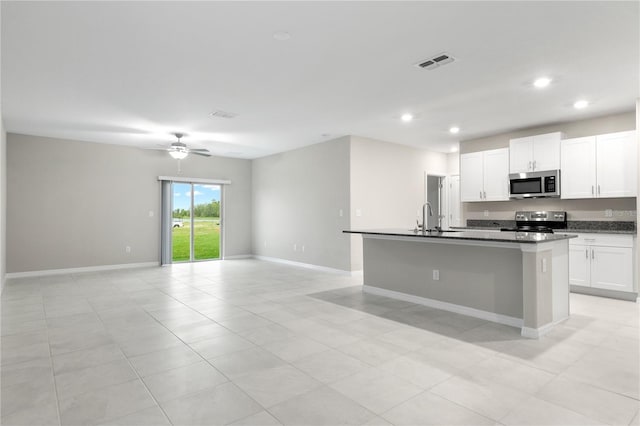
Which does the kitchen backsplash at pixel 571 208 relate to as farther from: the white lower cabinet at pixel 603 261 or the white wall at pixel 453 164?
the white wall at pixel 453 164

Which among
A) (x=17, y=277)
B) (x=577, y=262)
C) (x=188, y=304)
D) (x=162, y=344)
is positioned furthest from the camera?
(x=17, y=277)

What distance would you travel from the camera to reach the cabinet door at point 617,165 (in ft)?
16.3

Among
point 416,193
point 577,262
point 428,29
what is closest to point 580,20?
point 428,29

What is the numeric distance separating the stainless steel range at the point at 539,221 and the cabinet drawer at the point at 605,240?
522 millimetres

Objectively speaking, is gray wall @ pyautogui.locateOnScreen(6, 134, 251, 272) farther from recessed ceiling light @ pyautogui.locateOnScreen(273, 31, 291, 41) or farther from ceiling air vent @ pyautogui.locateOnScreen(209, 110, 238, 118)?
recessed ceiling light @ pyautogui.locateOnScreen(273, 31, 291, 41)

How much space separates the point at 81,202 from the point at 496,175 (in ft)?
27.1

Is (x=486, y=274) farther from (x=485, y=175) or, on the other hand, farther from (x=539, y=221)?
(x=485, y=175)

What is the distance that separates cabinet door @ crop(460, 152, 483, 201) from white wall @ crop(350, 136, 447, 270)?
1.32 metres

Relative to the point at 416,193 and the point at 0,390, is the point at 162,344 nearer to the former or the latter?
the point at 0,390

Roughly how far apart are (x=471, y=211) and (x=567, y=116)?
2.44 metres

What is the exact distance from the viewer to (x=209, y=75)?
390cm

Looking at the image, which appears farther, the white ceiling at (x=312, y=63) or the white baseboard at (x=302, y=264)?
the white baseboard at (x=302, y=264)

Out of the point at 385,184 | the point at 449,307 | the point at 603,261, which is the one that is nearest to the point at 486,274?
the point at 449,307

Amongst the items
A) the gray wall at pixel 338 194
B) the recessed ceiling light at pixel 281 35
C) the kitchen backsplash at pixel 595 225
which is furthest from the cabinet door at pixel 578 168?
the recessed ceiling light at pixel 281 35
